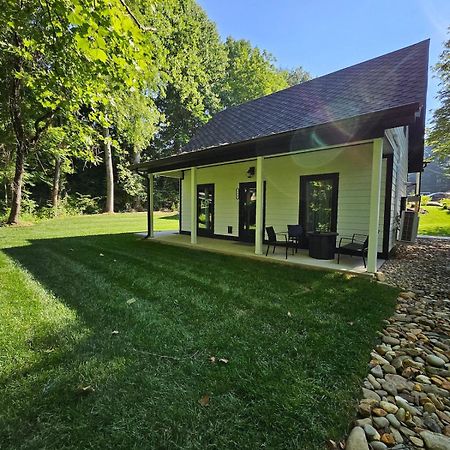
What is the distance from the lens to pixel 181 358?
7.44 ft

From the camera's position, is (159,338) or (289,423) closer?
(289,423)

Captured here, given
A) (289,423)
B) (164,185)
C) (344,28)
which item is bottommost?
(289,423)

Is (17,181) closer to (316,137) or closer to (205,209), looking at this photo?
Result: (205,209)

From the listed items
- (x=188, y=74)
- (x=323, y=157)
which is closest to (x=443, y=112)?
(x=323, y=157)

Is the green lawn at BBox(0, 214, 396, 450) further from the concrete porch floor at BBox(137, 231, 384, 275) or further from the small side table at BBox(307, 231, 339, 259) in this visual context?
the small side table at BBox(307, 231, 339, 259)

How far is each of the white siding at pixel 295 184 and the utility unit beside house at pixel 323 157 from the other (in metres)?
0.02

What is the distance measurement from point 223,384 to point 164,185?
76.1 feet

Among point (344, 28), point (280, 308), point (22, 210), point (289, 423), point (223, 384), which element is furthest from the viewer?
point (22, 210)

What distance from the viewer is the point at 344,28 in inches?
367

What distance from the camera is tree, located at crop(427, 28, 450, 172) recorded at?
14547mm

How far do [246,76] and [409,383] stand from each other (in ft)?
80.5

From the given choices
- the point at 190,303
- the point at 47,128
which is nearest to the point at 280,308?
the point at 190,303

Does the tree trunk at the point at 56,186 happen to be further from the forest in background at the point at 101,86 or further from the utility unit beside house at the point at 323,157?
the utility unit beside house at the point at 323,157

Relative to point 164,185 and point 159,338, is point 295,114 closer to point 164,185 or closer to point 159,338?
point 159,338
